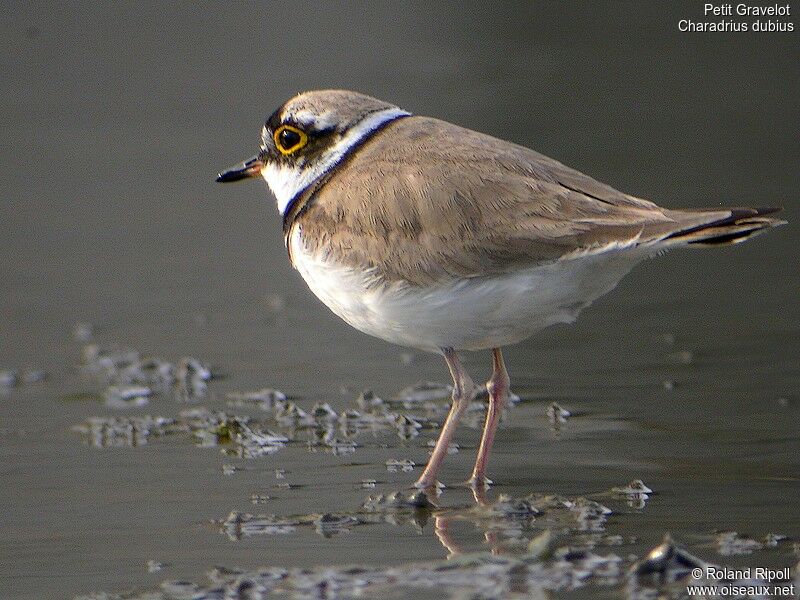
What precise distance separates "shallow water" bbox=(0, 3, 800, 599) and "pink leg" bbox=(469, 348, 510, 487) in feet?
0.66

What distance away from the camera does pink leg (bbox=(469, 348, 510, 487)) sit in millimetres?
6004

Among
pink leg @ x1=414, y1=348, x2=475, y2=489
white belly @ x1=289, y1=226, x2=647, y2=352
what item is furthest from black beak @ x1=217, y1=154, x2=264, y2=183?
pink leg @ x1=414, y1=348, x2=475, y2=489

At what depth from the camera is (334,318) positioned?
10164mm

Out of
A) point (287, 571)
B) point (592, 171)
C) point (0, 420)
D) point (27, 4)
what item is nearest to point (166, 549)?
point (287, 571)

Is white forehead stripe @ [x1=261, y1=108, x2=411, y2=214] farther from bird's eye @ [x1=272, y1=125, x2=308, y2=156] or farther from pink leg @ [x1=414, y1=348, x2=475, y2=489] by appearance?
pink leg @ [x1=414, y1=348, x2=475, y2=489]

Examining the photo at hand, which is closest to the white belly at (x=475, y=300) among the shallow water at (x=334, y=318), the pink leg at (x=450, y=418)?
the pink leg at (x=450, y=418)

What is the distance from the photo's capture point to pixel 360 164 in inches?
244

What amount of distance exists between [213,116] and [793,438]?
11.7 metres

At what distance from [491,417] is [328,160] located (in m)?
1.41

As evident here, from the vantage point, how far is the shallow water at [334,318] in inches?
212

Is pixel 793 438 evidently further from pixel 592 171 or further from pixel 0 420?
pixel 592 171

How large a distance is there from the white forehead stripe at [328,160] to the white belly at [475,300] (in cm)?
62

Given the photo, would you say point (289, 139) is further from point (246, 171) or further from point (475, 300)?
point (475, 300)

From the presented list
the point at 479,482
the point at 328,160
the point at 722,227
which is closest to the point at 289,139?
the point at 328,160
